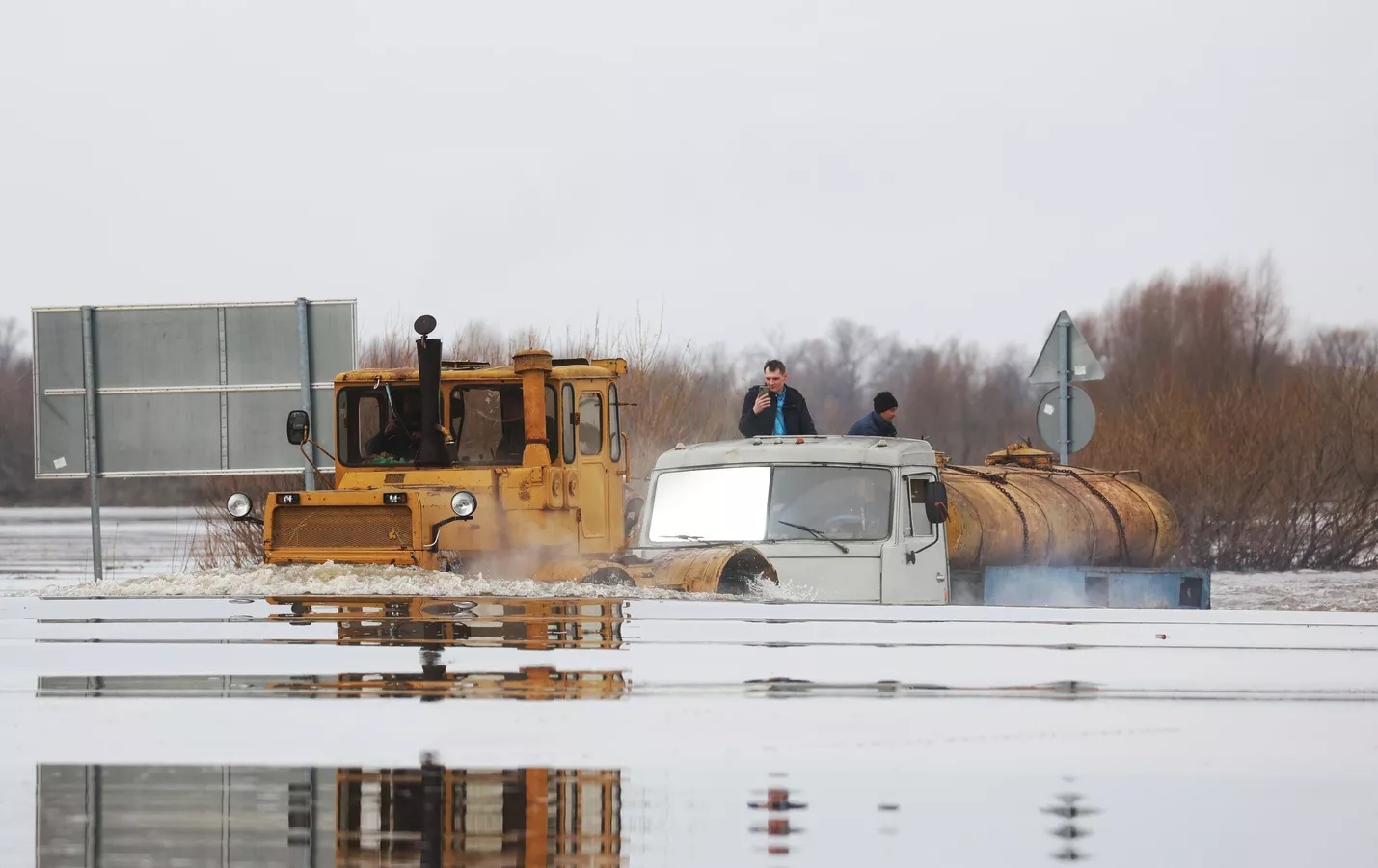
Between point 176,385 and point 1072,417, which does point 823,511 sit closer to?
point 1072,417

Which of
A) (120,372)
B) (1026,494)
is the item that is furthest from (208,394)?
(1026,494)

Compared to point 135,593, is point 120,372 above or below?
above

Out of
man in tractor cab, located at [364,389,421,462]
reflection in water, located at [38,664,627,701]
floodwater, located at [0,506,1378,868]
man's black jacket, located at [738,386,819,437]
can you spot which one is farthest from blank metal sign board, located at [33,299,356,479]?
reflection in water, located at [38,664,627,701]

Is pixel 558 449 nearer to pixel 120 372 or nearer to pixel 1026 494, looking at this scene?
pixel 1026 494

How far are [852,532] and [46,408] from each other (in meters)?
10.6

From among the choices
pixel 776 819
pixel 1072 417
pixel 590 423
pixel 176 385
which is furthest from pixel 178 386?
pixel 776 819

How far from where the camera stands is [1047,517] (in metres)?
19.7

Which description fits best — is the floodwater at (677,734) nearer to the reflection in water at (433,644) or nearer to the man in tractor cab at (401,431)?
the reflection in water at (433,644)

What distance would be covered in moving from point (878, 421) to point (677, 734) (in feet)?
33.1

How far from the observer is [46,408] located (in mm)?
21891

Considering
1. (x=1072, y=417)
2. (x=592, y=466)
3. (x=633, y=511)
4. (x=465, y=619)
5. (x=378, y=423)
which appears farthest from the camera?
(x=1072, y=417)

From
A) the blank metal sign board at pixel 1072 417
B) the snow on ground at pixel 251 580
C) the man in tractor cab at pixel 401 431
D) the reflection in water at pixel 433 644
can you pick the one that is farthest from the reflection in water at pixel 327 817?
the blank metal sign board at pixel 1072 417

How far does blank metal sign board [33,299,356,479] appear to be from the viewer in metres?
21.4

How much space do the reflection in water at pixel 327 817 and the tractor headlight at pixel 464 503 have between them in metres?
9.24
